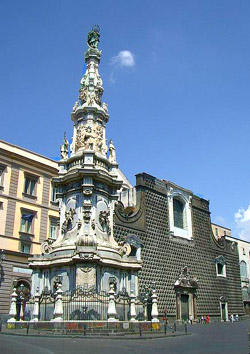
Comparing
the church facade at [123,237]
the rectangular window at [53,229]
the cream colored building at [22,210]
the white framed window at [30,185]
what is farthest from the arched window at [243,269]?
the white framed window at [30,185]

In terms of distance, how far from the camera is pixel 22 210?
35.6 m

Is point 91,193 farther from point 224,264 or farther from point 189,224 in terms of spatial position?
point 224,264

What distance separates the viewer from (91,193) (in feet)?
74.5

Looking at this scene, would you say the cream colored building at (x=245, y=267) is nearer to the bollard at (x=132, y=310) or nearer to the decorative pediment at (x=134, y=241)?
the decorative pediment at (x=134, y=241)

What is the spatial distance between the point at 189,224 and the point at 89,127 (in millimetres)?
26617

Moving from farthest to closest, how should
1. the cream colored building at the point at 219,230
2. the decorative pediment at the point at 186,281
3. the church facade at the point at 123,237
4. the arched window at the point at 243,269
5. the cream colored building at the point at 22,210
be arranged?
1. the cream colored building at the point at 219,230
2. the arched window at the point at 243,269
3. the decorative pediment at the point at 186,281
4. the cream colored building at the point at 22,210
5. the church facade at the point at 123,237

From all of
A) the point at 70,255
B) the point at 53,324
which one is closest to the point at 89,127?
the point at 70,255

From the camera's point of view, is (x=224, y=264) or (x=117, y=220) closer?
(x=117, y=220)

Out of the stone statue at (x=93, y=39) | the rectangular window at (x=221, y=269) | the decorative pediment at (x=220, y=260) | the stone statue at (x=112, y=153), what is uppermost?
the stone statue at (x=93, y=39)

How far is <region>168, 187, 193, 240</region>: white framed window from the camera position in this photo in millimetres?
45694

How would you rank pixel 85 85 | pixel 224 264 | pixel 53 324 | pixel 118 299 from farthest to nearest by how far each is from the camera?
pixel 224 264 < pixel 85 85 < pixel 118 299 < pixel 53 324

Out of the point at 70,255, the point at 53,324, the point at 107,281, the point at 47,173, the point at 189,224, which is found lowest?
the point at 53,324

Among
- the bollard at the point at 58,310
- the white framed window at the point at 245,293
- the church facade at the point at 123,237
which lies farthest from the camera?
the white framed window at the point at 245,293

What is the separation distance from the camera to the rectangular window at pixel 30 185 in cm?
3697
